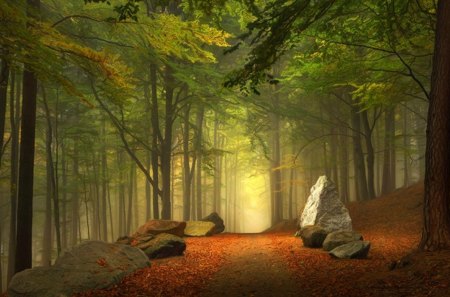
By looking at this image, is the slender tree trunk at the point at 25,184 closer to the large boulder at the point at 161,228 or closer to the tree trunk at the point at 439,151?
the large boulder at the point at 161,228

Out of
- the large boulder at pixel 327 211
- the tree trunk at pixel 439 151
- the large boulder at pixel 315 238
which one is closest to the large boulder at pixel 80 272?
the large boulder at pixel 315 238

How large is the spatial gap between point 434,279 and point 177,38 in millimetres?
8422

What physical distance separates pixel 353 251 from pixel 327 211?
217 inches

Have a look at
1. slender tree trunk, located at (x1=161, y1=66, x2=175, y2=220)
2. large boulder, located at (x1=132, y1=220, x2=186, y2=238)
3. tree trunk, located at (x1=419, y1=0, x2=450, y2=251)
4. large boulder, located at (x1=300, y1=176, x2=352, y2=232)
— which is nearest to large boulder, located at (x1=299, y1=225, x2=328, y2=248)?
large boulder, located at (x1=300, y1=176, x2=352, y2=232)

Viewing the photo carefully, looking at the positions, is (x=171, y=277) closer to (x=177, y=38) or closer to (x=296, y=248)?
(x=296, y=248)

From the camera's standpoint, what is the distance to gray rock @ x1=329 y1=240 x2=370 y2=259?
9.33 metres

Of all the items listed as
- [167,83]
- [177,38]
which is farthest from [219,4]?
[167,83]

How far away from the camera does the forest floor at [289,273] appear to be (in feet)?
21.6

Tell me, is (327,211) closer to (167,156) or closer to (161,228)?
(161,228)

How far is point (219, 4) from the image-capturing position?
8.16 m

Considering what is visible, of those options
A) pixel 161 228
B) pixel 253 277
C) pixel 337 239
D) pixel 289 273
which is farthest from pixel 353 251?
pixel 161 228

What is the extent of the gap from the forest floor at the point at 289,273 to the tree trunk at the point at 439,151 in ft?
1.89

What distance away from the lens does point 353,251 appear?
9.38 meters

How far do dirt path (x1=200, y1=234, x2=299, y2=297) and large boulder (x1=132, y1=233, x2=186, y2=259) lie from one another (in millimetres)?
1685
